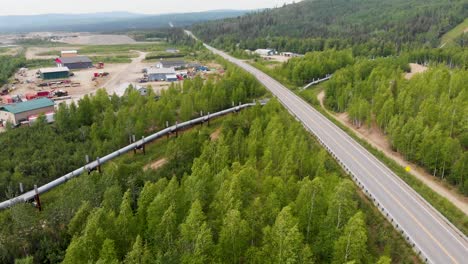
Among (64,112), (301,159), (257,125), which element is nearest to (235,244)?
(301,159)

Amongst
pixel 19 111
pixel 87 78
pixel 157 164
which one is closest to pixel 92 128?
pixel 157 164

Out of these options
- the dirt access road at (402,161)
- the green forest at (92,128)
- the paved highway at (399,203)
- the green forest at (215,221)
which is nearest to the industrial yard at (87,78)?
the green forest at (92,128)

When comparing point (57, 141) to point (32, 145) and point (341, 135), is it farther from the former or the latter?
point (341, 135)

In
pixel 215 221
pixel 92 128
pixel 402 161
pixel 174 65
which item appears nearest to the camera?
pixel 215 221

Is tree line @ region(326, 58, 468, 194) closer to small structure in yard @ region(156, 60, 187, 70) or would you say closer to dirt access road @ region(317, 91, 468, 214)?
dirt access road @ region(317, 91, 468, 214)

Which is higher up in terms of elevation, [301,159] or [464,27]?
[464,27]

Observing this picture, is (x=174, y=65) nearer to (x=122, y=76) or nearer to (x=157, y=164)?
(x=122, y=76)

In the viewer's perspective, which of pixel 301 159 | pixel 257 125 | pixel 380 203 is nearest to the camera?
pixel 380 203
